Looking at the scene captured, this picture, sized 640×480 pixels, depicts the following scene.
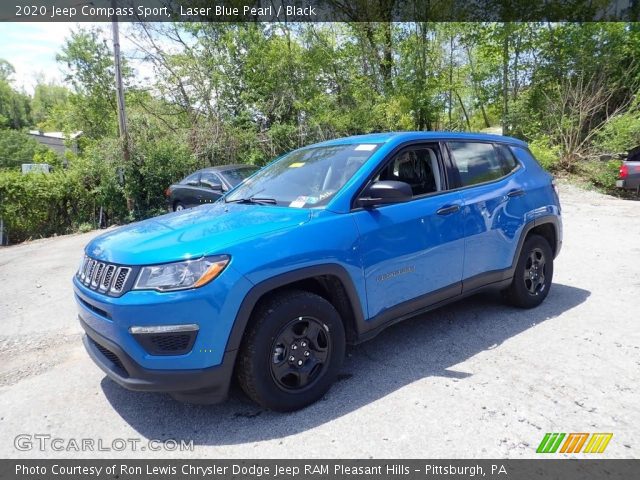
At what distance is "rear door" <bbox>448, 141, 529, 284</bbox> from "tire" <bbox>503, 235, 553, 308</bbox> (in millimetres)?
271

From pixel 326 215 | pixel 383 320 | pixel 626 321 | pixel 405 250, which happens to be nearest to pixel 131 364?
pixel 326 215

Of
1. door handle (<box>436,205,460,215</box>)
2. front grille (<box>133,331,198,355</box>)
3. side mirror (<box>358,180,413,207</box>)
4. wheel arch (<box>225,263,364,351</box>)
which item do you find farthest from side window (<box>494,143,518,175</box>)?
front grille (<box>133,331,198,355</box>)

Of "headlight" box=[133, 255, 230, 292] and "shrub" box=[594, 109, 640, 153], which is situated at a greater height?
"shrub" box=[594, 109, 640, 153]

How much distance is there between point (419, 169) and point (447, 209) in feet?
1.47

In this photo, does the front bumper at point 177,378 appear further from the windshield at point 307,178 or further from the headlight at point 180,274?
the windshield at point 307,178

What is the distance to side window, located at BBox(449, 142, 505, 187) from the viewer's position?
12.8 ft

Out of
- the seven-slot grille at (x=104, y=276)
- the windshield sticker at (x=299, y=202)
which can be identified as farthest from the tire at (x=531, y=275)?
the seven-slot grille at (x=104, y=276)

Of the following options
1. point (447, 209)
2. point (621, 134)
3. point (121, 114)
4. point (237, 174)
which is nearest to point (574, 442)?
point (447, 209)

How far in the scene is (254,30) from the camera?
53.4 ft

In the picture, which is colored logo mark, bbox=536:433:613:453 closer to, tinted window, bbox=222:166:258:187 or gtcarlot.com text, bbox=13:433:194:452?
gtcarlot.com text, bbox=13:433:194:452

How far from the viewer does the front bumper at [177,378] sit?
97.2 inches

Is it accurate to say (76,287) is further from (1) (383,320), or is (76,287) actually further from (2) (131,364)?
(1) (383,320)

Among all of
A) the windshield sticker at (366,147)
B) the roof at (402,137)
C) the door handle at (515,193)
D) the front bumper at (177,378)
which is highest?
the roof at (402,137)

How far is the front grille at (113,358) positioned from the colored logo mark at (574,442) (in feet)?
7.89
